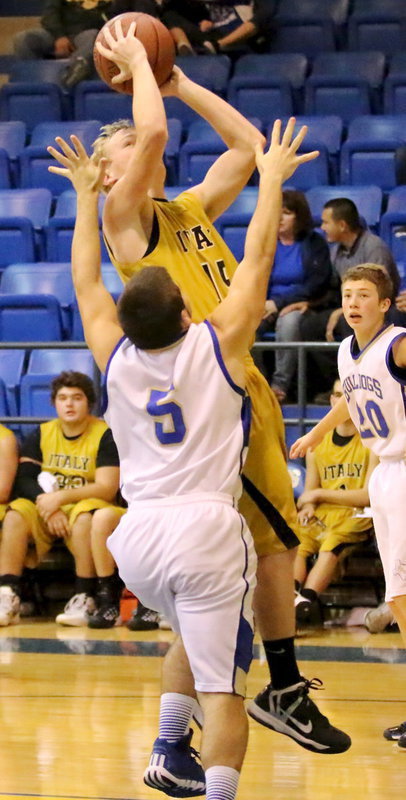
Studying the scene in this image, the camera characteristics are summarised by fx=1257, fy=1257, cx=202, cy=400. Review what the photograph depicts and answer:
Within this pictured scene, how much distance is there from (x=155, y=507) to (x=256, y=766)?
59.3 inches

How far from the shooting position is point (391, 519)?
4.95 m

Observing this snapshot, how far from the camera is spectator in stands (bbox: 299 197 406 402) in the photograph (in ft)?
25.9

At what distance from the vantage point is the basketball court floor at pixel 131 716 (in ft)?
14.4

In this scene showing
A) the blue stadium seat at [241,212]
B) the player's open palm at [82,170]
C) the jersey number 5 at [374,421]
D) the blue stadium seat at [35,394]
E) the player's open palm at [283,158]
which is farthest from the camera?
the blue stadium seat at [241,212]

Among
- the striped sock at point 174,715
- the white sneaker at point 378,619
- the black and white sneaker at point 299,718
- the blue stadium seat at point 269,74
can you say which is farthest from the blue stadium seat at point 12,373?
the striped sock at point 174,715

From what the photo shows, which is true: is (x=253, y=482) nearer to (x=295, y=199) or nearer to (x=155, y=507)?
(x=155, y=507)

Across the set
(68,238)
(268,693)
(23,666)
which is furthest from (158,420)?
(68,238)

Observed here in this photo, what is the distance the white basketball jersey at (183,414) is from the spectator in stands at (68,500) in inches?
148

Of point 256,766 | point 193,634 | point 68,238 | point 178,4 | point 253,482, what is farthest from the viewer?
point 178,4

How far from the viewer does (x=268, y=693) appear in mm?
4180

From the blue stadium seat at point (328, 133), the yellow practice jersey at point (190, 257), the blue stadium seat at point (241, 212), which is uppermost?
the blue stadium seat at point (328, 133)

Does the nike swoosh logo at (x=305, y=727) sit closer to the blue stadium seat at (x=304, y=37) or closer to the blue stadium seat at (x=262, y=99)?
the blue stadium seat at (x=262, y=99)

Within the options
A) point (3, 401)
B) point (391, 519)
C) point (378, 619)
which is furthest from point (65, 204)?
point (391, 519)

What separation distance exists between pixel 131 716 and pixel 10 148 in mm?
6816
